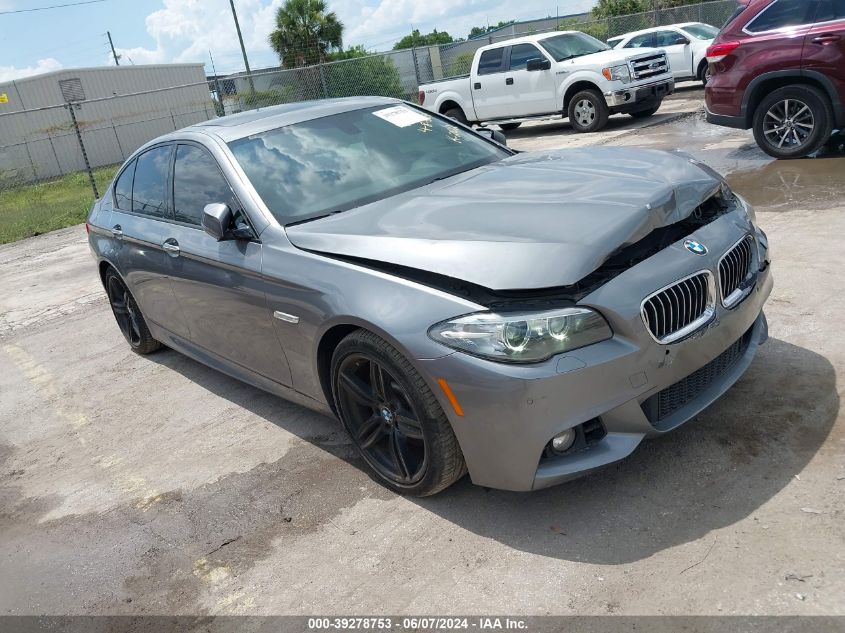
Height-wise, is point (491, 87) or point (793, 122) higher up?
point (491, 87)

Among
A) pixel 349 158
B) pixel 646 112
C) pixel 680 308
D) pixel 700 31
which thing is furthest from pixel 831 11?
pixel 700 31

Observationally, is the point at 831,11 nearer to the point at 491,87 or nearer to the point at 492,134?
the point at 492,134

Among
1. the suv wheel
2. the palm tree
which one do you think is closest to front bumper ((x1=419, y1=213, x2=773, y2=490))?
the suv wheel

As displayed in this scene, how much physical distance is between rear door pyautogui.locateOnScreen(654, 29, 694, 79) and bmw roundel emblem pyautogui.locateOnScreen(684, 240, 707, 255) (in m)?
16.3

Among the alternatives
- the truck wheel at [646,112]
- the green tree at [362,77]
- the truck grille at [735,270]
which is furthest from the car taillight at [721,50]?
the green tree at [362,77]

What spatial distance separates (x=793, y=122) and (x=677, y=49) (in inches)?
412

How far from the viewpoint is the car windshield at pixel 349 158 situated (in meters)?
3.93

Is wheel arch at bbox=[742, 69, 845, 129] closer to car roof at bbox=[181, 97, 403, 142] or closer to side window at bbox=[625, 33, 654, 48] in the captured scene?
car roof at bbox=[181, 97, 403, 142]

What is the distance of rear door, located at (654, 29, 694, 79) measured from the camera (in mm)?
17781

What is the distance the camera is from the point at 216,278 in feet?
13.6

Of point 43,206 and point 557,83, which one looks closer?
point 557,83

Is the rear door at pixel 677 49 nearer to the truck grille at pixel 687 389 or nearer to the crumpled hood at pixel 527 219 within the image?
the crumpled hood at pixel 527 219

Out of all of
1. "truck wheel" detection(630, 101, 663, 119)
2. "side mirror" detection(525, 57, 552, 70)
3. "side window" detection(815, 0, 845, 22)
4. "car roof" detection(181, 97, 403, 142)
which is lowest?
"truck wheel" detection(630, 101, 663, 119)

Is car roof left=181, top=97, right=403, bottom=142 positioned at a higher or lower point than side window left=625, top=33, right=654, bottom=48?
→ higher
